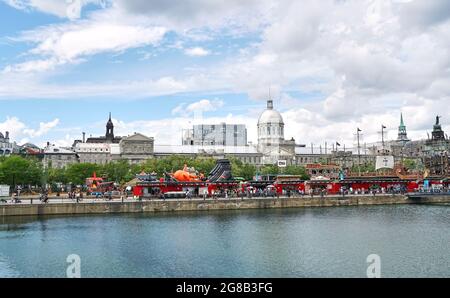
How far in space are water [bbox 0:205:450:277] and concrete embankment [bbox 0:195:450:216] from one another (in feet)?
13.6

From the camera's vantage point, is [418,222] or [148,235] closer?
[148,235]

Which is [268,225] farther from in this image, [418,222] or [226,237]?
[418,222]

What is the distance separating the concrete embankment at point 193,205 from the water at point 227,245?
4147mm

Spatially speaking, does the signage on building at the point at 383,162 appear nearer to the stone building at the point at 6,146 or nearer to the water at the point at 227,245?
the water at the point at 227,245

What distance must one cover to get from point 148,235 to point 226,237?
8.25 m

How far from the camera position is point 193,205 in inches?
2931

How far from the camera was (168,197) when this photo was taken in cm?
8056

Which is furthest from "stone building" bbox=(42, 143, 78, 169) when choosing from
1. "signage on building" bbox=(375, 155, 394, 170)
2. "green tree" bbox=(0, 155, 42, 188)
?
"signage on building" bbox=(375, 155, 394, 170)

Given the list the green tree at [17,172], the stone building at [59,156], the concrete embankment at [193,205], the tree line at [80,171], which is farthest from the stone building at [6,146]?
the concrete embankment at [193,205]

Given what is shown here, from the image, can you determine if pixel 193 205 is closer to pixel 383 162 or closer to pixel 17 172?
pixel 17 172

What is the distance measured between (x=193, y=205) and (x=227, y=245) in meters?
34.2

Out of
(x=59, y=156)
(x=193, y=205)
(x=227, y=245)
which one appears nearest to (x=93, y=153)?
(x=59, y=156)
